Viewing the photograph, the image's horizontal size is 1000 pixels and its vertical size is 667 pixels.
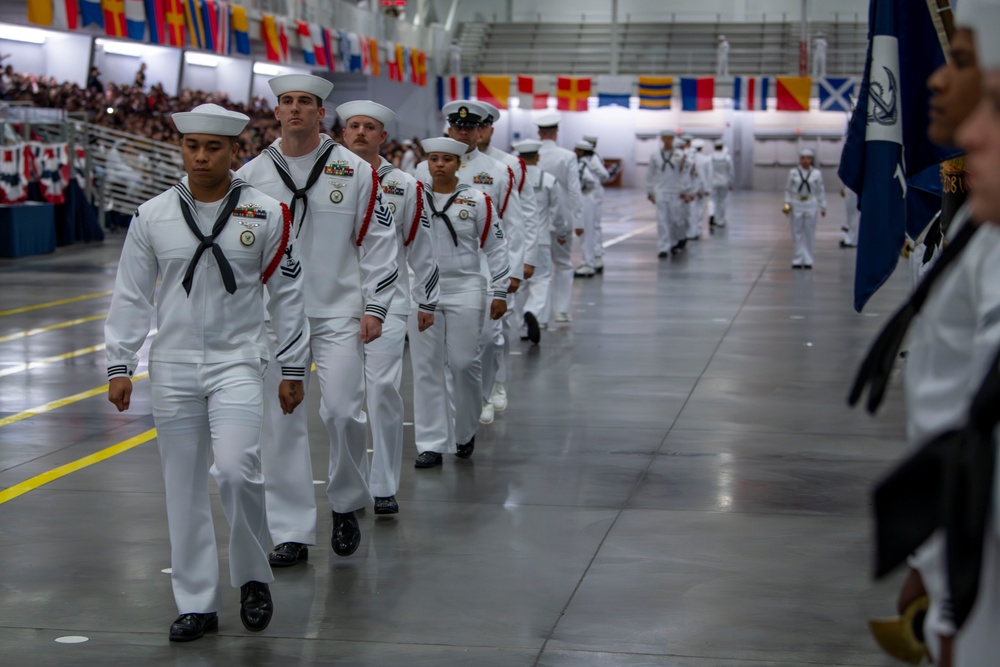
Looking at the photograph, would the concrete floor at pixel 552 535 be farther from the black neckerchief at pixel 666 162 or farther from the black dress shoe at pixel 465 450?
the black neckerchief at pixel 666 162

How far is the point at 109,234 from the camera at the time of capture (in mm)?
28141

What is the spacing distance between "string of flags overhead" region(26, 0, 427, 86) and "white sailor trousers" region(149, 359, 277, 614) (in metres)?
22.8

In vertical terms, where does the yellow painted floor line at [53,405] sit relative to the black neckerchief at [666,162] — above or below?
below

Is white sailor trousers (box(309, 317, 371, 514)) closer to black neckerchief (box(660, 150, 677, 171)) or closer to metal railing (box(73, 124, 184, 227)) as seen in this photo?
black neckerchief (box(660, 150, 677, 171))

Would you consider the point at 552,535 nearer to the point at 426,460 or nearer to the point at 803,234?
the point at 426,460

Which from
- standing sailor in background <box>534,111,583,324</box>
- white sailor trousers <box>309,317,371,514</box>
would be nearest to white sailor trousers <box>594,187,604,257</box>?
standing sailor in background <box>534,111,583,324</box>

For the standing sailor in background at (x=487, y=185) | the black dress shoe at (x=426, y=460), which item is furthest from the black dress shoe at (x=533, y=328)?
the black dress shoe at (x=426, y=460)

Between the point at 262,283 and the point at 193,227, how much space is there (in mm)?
385

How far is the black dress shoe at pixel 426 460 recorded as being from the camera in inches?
327

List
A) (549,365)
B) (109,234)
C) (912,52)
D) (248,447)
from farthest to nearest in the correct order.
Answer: (109,234)
(549,365)
(912,52)
(248,447)

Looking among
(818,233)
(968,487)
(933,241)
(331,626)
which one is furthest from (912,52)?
(818,233)

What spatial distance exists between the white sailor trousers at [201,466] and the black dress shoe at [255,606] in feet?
0.18

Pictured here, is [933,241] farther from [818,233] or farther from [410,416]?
[818,233]

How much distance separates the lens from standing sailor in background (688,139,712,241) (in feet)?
97.0
